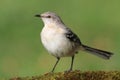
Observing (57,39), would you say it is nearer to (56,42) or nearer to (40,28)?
(56,42)

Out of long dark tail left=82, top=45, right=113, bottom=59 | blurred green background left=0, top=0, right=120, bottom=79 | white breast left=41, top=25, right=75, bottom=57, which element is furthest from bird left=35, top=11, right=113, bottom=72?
blurred green background left=0, top=0, right=120, bottom=79

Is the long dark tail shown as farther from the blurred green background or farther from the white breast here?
the blurred green background

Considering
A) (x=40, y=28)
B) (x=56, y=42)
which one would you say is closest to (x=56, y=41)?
(x=56, y=42)

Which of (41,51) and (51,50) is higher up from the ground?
(51,50)

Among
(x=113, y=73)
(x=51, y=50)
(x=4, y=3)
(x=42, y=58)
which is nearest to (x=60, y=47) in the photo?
(x=51, y=50)

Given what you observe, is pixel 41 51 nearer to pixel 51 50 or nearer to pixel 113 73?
pixel 51 50

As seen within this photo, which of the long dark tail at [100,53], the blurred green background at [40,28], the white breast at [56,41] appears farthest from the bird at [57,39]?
the blurred green background at [40,28]

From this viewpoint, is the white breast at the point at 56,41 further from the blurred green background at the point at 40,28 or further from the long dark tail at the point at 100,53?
the blurred green background at the point at 40,28
